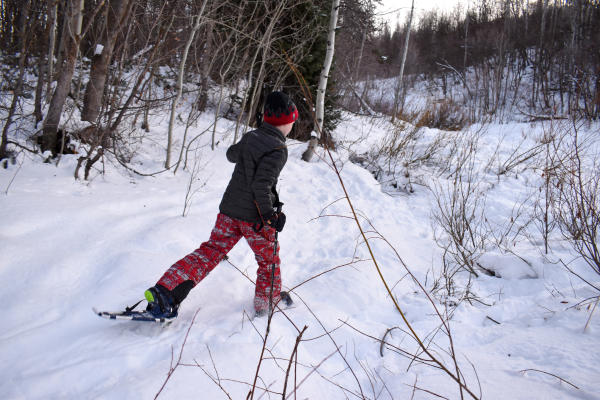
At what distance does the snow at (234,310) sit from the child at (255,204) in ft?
0.60

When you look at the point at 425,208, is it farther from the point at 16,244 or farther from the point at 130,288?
the point at 16,244

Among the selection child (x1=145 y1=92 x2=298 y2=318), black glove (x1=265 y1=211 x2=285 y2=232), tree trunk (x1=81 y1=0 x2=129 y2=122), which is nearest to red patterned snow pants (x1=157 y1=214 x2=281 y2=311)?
child (x1=145 y1=92 x2=298 y2=318)

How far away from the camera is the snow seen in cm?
142

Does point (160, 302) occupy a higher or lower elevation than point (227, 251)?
lower

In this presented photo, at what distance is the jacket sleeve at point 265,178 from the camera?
1.93 meters

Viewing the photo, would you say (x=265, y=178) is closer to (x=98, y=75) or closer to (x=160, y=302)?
(x=160, y=302)

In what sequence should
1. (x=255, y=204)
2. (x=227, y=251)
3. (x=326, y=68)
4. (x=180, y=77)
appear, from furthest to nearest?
1. (x=326, y=68)
2. (x=180, y=77)
3. (x=227, y=251)
4. (x=255, y=204)

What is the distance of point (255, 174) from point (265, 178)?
0.25 ft

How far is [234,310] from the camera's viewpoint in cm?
213

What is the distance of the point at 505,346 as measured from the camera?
5.75 ft

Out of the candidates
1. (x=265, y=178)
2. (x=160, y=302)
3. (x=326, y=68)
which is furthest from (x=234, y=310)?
(x=326, y=68)

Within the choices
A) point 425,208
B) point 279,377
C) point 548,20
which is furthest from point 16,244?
point 548,20

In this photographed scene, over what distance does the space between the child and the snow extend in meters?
0.18

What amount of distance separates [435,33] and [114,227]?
110 feet
